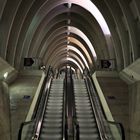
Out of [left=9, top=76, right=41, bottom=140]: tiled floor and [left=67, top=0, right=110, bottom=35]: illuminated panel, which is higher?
[left=67, top=0, right=110, bottom=35]: illuminated panel

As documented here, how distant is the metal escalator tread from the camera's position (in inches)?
434

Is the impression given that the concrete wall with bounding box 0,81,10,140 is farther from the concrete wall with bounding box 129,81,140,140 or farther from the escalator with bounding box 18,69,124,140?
the concrete wall with bounding box 129,81,140,140

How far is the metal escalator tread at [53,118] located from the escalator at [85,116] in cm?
84

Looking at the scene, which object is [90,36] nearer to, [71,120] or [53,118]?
[53,118]

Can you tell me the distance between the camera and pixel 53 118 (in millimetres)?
12578

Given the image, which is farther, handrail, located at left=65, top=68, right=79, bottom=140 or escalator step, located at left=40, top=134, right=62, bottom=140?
escalator step, located at left=40, top=134, right=62, bottom=140

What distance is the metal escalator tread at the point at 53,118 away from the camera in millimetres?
11031

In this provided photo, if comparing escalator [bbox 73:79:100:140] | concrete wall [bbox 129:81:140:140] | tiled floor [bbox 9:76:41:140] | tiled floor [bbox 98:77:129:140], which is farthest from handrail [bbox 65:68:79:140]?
concrete wall [bbox 129:81:140:140]

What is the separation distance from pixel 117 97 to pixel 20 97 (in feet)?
16.1

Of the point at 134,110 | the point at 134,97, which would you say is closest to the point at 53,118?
the point at 134,110

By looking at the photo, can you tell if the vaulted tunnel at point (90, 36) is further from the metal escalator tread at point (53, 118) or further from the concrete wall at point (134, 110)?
the metal escalator tread at point (53, 118)

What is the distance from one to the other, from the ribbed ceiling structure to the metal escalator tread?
378 cm

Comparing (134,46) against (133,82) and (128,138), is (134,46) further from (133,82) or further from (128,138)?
(128,138)

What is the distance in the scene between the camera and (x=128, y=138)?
11.9 meters
